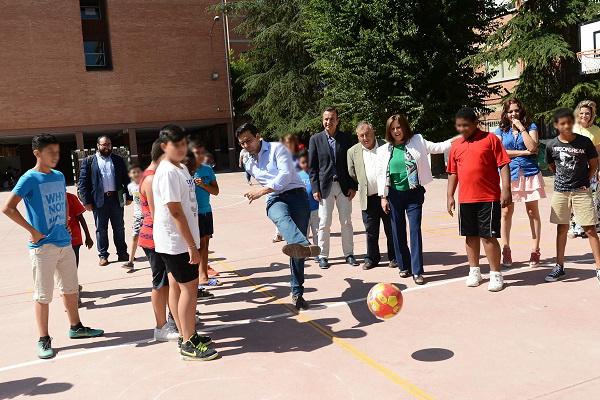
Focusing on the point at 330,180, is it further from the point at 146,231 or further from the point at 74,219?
the point at 74,219

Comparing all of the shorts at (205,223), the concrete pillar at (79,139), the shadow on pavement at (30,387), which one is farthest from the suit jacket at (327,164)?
the concrete pillar at (79,139)

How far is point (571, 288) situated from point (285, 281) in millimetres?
3215

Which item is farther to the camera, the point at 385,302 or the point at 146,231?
the point at 146,231

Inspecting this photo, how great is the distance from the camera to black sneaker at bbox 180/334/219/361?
4117 millimetres

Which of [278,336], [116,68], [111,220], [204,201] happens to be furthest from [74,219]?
[116,68]

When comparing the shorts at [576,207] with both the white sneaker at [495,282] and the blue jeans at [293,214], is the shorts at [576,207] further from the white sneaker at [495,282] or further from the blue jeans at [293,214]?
the blue jeans at [293,214]

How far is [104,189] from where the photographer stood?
8.20 metres

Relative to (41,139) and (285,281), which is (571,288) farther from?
(41,139)

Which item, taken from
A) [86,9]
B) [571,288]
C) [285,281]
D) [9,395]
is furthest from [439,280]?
[86,9]

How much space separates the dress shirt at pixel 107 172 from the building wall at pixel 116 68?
1187 inches

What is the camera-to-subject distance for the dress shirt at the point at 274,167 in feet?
16.9

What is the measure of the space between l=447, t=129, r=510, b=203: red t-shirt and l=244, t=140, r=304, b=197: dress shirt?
1821mm

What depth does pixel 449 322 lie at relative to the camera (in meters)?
4.59

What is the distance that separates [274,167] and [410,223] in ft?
6.14
